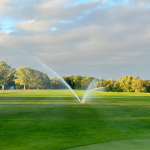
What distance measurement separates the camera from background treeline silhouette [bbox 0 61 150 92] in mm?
56000

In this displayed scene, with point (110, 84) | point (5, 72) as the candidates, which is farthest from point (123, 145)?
point (110, 84)

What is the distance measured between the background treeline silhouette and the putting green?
41.4m

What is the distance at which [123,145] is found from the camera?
5.67m

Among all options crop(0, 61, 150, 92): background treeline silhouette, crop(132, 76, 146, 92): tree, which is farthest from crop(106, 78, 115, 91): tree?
crop(132, 76, 146, 92): tree

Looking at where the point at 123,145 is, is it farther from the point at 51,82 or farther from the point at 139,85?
the point at 139,85

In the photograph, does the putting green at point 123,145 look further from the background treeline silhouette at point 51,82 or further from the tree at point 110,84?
the tree at point 110,84

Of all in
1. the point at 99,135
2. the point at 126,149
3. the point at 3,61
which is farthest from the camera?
the point at 3,61

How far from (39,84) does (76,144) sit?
172 ft

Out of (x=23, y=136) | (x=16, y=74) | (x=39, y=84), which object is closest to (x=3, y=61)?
(x=16, y=74)

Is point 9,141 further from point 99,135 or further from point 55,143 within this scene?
point 99,135

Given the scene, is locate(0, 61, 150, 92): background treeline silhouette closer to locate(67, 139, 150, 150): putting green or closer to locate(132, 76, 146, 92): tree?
locate(132, 76, 146, 92): tree

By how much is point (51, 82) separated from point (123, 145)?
2285 inches

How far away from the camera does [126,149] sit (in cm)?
527

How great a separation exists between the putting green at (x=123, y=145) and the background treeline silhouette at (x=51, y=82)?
136ft
